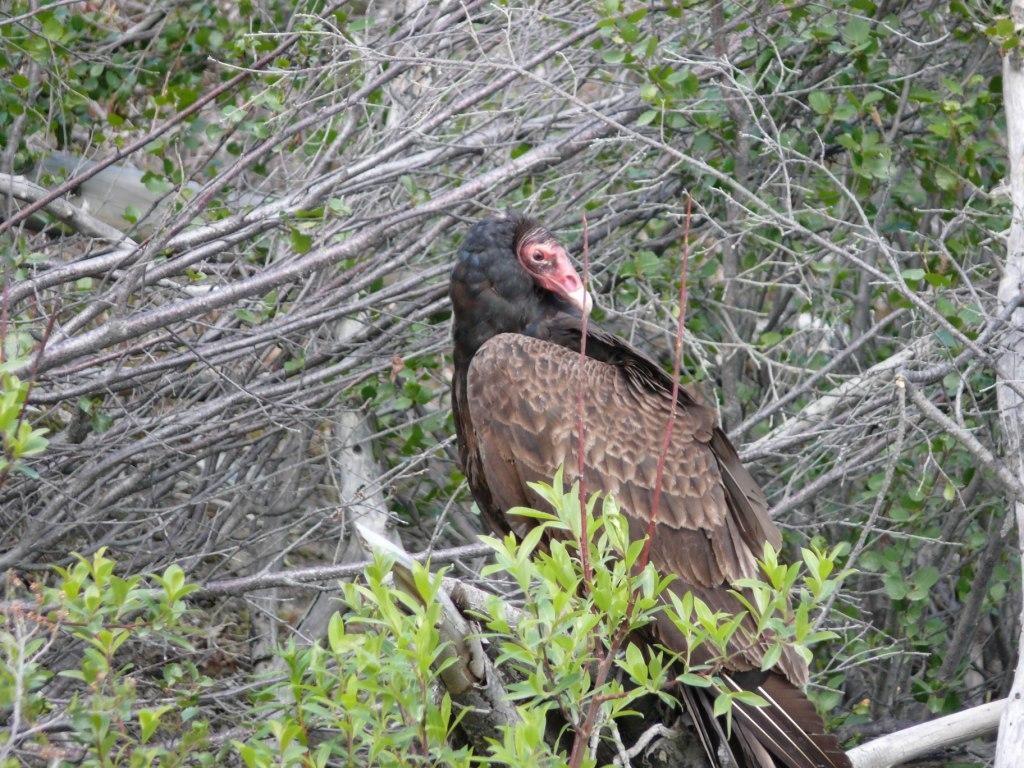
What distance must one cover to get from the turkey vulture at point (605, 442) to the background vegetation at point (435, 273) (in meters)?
0.35

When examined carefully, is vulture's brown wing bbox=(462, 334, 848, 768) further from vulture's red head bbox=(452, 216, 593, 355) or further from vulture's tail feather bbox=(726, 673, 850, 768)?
vulture's tail feather bbox=(726, 673, 850, 768)

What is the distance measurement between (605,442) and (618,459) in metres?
Result: 0.07

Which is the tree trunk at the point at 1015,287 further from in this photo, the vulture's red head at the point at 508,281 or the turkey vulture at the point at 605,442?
the vulture's red head at the point at 508,281

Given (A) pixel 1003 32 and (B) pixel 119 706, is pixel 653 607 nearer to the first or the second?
(B) pixel 119 706

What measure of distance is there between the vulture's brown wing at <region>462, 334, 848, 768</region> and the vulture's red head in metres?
0.20

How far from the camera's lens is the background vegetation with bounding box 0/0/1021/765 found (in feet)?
14.5

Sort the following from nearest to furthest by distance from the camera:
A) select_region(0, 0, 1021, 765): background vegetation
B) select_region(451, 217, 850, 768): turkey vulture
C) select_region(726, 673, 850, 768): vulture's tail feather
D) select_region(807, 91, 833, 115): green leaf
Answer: select_region(726, 673, 850, 768): vulture's tail feather < select_region(451, 217, 850, 768): turkey vulture < select_region(0, 0, 1021, 765): background vegetation < select_region(807, 91, 833, 115): green leaf

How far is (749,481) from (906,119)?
6.57 ft

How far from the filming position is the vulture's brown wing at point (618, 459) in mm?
4234

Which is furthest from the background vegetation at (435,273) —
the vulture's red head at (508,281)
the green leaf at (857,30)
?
the vulture's red head at (508,281)

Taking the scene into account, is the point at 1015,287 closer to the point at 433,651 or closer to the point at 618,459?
the point at 618,459

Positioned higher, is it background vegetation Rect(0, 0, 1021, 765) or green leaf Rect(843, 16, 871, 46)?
green leaf Rect(843, 16, 871, 46)

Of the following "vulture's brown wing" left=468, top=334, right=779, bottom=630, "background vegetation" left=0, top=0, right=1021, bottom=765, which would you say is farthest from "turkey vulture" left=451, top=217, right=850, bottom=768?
"background vegetation" left=0, top=0, right=1021, bottom=765

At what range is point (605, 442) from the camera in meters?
4.34
